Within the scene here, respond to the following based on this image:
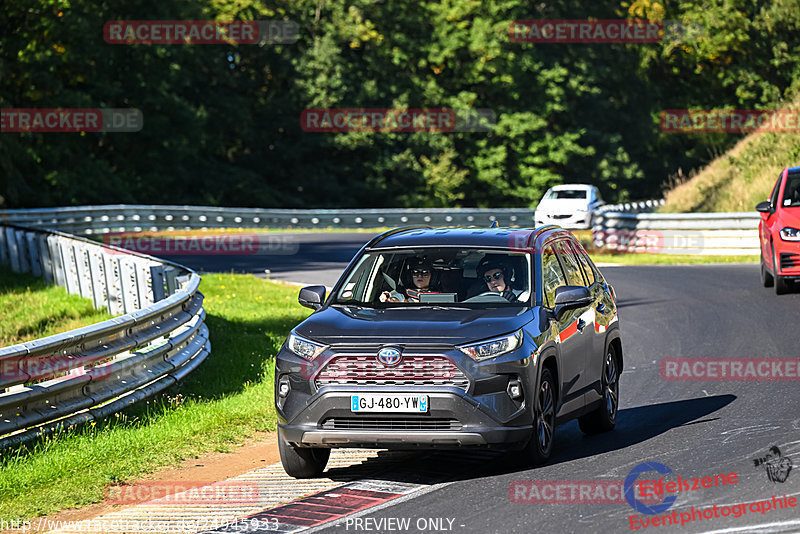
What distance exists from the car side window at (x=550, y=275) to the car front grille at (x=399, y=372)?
1.32 metres

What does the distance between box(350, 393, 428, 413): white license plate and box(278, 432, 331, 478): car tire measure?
69 cm

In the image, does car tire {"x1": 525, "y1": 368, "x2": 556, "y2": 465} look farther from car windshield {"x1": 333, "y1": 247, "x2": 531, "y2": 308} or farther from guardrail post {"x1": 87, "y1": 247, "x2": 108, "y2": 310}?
guardrail post {"x1": 87, "y1": 247, "x2": 108, "y2": 310}

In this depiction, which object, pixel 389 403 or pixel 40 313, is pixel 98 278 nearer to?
pixel 40 313

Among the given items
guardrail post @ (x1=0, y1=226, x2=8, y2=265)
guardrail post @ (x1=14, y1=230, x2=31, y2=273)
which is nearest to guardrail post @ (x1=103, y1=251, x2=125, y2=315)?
guardrail post @ (x1=14, y1=230, x2=31, y2=273)

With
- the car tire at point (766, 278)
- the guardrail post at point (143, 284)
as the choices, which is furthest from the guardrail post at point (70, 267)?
the car tire at point (766, 278)

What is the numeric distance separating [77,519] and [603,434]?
14.8 ft

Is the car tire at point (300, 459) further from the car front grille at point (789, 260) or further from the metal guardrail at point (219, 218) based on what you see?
the metal guardrail at point (219, 218)

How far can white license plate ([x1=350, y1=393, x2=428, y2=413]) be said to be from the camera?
8.35 meters

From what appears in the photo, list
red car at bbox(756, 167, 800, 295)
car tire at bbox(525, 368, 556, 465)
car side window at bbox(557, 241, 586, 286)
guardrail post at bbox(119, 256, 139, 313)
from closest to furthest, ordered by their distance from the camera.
→ car tire at bbox(525, 368, 556, 465)
car side window at bbox(557, 241, 586, 286)
guardrail post at bbox(119, 256, 139, 313)
red car at bbox(756, 167, 800, 295)

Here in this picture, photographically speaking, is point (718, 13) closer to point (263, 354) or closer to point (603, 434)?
point (263, 354)

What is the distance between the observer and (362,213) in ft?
158

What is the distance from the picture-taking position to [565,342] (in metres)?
9.56

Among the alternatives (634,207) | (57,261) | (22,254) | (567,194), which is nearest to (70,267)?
(57,261)

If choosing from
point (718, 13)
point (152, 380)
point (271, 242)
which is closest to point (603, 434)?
point (152, 380)
